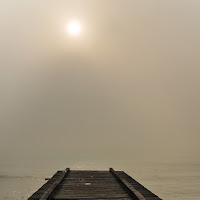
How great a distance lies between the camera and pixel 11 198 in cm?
2964

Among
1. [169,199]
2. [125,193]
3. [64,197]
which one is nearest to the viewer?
[64,197]

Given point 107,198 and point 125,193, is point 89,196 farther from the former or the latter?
point 125,193

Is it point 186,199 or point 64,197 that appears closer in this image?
point 64,197

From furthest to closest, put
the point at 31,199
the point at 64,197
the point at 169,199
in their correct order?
the point at 169,199 → the point at 64,197 → the point at 31,199

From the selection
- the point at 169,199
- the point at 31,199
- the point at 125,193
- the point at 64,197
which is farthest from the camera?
the point at 169,199

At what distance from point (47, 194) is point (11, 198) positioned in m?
27.2

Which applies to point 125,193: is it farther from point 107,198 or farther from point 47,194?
point 47,194

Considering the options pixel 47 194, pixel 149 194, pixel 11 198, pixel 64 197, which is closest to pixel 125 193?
pixel 149 194

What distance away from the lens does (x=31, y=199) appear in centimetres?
694

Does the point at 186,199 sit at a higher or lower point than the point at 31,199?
lower

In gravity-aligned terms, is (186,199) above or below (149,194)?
below

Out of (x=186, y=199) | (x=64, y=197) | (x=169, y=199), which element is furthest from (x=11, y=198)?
(x=64, y=197)

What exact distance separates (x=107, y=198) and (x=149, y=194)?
1.70 meters

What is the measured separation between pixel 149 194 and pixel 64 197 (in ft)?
10.4
